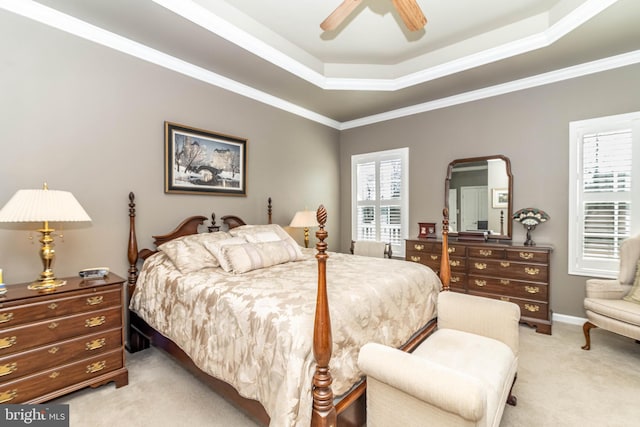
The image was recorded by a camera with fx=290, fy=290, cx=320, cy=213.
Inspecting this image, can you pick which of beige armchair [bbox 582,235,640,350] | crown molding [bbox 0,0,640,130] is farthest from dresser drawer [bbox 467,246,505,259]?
crown molding [bbox 0,0,640,130]

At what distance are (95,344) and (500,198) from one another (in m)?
4.60

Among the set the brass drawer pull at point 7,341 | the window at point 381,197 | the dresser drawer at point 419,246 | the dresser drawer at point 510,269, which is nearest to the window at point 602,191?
the dresser drawer at point 510,269

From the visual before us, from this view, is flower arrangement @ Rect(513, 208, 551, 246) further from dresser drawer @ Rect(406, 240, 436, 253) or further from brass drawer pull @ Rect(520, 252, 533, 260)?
dresser drawer @ Rect(406, 240, 436, 253)

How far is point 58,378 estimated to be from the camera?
197 centimetres

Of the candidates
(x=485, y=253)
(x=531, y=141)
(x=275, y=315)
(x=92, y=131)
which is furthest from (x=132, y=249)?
(x=531, y=141)

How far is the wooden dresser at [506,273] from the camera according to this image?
3.24 metres

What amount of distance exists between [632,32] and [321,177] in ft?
12.9

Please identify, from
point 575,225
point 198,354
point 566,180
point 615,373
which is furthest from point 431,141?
point 198,354

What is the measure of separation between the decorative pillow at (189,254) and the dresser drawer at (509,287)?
3.09 metres

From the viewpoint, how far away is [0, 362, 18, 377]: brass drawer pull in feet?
5.78

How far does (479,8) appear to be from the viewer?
112 inches

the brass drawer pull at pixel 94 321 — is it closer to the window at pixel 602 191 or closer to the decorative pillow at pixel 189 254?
the decorative pillow at pixel 189 254

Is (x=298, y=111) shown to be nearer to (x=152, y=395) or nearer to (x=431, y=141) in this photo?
(x=431, y=141)

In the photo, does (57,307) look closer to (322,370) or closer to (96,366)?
(96,366)
